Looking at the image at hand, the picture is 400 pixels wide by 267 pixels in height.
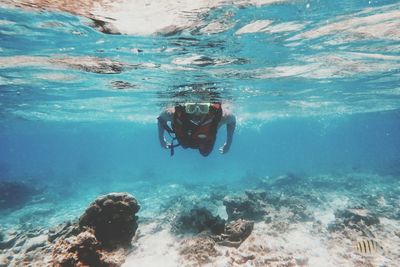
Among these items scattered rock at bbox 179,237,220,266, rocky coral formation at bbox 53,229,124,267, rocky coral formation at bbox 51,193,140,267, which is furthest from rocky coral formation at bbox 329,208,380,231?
rocky coral formation at bbox 53,229,124,267

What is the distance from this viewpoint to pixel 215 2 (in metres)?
8.91

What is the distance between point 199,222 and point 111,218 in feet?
12.1

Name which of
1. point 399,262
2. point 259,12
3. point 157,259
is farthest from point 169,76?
point 399,262

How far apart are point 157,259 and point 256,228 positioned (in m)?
5.28

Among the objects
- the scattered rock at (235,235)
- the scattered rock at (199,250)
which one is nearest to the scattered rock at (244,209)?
the scattered rock at (235,235)

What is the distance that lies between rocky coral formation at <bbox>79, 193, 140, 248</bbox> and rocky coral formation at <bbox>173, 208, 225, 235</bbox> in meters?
2.85

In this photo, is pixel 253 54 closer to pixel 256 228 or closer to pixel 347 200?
pixel 256 228

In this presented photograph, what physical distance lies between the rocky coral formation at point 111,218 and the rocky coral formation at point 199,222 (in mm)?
2848

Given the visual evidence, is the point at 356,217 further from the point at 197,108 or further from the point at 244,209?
the point at 197,108

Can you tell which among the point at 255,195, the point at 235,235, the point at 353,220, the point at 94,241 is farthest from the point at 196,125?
the point at 353,220

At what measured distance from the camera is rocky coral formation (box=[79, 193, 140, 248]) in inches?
337

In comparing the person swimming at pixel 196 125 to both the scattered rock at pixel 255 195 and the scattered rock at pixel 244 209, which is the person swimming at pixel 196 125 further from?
the scattered rock at pixel 255 195

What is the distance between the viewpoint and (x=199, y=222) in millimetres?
11117

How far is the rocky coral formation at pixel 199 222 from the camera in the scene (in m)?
10.6
